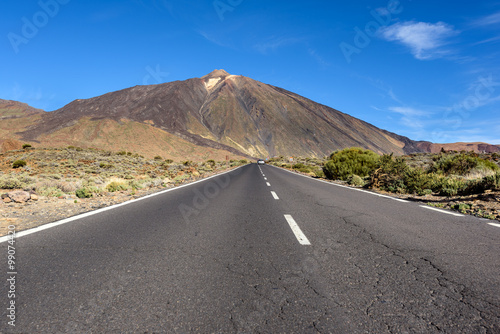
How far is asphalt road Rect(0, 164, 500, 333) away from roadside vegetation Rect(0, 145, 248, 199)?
622cm

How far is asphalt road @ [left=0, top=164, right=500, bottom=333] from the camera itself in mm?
2203

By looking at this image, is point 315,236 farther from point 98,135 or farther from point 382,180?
point 98,135

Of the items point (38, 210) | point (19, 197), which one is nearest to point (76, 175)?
point (19, 197)

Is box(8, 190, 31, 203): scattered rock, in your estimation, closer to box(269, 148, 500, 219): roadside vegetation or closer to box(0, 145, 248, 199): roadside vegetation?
box(0, 145, 248, 199): roadside vegetation

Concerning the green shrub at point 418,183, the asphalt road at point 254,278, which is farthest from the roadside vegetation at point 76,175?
the green shrub at point 418,183

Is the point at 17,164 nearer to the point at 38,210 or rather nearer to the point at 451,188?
the point at 38,210

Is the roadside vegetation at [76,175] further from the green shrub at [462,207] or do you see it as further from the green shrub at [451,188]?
the green shrub at [451,188]

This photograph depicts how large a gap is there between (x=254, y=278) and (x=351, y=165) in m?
21.6

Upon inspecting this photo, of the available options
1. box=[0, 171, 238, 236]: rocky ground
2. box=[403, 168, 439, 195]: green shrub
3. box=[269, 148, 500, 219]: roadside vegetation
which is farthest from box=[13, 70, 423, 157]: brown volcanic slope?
box=[0, 171, 238, 236]: rocky ground

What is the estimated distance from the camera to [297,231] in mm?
5102

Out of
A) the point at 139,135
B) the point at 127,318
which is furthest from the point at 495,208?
the point at 139,135

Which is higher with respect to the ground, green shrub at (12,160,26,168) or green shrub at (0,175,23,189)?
green shrub at (0,175,23,189)

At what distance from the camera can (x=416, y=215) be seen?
22.1ft

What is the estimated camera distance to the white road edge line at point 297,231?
4.43 m
